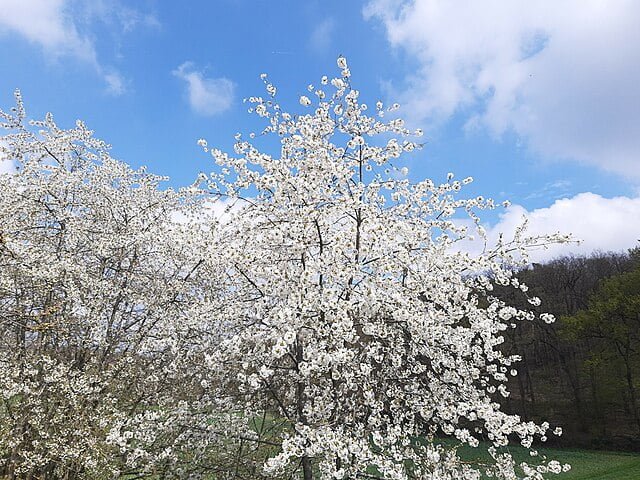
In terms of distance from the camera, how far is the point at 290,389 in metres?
5.32

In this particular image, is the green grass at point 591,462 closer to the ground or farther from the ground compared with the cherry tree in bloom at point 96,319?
closer to the ground

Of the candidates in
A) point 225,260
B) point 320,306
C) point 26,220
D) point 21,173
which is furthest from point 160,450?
point 21,173

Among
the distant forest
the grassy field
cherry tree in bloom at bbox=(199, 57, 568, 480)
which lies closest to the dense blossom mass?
cherry tree in bloom at bbox=(199, 57, 568, 480)

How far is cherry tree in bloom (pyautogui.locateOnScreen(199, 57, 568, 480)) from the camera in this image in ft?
13.5

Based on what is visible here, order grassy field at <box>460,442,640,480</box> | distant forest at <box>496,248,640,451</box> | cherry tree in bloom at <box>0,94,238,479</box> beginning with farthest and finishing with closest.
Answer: distant forest at <box>496,248,640,451</box> → grassy field at <box>460,442,640,480</box> → cherry tree in bloom at <box>0,94,238,479</box>

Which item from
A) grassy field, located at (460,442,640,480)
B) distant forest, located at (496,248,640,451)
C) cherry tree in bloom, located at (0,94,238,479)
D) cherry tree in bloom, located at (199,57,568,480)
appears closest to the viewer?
cherry tree in bloom, located at (199,57,568,480)

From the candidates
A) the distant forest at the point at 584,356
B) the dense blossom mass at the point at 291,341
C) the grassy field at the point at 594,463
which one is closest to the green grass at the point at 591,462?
the grassy field at the point at 594,463

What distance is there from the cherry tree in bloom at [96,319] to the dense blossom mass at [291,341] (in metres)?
0.05

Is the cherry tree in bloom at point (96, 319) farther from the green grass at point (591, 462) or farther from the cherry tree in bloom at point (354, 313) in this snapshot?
the green grass at point (591, 462)

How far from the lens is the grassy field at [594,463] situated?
15.4m

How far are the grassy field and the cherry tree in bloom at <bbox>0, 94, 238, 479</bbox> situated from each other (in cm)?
979

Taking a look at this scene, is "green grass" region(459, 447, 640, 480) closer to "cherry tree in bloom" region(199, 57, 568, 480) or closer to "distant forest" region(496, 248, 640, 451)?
"distant forest" region(496, 248, 640, 451)

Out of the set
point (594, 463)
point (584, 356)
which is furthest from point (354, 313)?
point (584, 356)

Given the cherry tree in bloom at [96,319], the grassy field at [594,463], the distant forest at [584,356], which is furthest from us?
the distant forest at [584,356]
